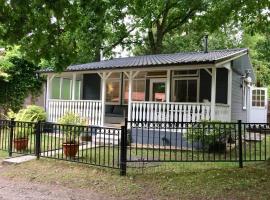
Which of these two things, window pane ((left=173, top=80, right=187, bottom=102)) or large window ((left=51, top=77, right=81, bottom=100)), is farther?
large window ((left=51, top=77, right=81, bottom=100))

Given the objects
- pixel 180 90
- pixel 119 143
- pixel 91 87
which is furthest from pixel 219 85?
pixel 119 143

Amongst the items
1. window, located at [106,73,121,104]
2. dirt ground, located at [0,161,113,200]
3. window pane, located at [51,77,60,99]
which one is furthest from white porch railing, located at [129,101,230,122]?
window pane, located at [51,77,60,99]

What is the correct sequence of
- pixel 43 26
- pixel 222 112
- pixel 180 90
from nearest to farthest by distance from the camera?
pixel 43 26 < pixel 222 112 < pixel 180 90

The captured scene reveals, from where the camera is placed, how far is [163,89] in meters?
16.8

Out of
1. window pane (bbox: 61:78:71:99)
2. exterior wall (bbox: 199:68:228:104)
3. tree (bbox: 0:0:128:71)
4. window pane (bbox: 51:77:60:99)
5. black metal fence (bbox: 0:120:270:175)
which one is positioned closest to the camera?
tree (bbox: 0:0:128:71)

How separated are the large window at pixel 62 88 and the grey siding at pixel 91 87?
475 mm

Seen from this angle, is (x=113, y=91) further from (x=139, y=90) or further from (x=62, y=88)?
(x=62, y=88)

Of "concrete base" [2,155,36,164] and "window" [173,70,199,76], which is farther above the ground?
"window" [173,70,199,76]

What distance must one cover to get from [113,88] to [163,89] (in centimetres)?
335

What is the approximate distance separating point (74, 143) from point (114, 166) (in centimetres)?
171

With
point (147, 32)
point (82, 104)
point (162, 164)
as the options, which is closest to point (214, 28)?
point (162, 164)

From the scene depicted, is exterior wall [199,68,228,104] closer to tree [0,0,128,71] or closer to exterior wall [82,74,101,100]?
exterior wall [82,74,101,100]

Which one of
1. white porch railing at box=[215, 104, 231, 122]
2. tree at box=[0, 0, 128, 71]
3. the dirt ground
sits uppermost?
tree at box=[0, 0, 128, 71]

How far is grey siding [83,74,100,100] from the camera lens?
19.4 metres
